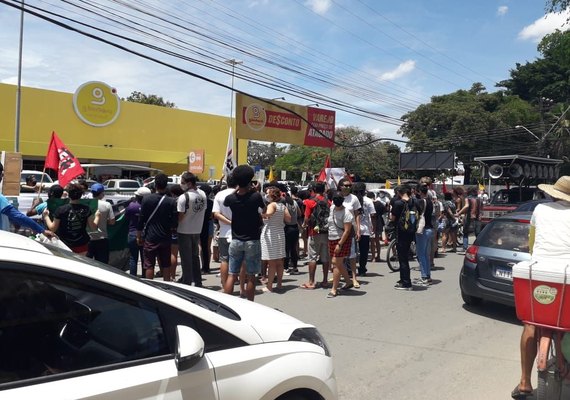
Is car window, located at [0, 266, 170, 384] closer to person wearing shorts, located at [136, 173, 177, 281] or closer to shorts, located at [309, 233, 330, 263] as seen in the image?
person wearing shorts, located at [136, 173, 177, 281]

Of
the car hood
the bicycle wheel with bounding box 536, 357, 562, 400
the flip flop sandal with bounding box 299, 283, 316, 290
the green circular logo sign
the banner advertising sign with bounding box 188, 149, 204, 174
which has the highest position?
the banner advertising sign with bounding box 188, 149, 204, 174

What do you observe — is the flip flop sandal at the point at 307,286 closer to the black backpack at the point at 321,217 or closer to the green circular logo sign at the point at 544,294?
the black backpack at the point at 321,217

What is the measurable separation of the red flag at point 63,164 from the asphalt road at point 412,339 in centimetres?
347

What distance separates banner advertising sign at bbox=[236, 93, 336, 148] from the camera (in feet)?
65.1

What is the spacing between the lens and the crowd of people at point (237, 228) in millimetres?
→ 6383

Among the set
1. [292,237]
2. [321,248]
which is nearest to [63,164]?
[292,237]

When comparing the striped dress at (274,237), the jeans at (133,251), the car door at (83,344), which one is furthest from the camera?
the jeans at (133,251)

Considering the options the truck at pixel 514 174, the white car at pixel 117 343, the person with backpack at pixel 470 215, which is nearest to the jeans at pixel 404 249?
the person with backpack at pixel 470 215

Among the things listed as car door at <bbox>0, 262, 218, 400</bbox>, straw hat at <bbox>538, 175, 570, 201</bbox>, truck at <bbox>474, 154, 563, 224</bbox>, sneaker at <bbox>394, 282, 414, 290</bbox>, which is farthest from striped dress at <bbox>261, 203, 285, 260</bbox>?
truck at <bbox>474, 154, 563, 224</bbox>

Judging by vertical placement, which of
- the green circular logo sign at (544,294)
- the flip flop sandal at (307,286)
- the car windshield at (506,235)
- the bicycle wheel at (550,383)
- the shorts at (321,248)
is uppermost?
the car windshield at (506,235)

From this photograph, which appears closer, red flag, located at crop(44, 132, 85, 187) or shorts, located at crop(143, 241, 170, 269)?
shorts, located at crop(143, 241, 170, 269)

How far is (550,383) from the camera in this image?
3.61m

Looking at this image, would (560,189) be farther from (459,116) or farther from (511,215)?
(459,116)

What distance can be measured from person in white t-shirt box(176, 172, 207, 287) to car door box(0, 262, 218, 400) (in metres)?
4.86
